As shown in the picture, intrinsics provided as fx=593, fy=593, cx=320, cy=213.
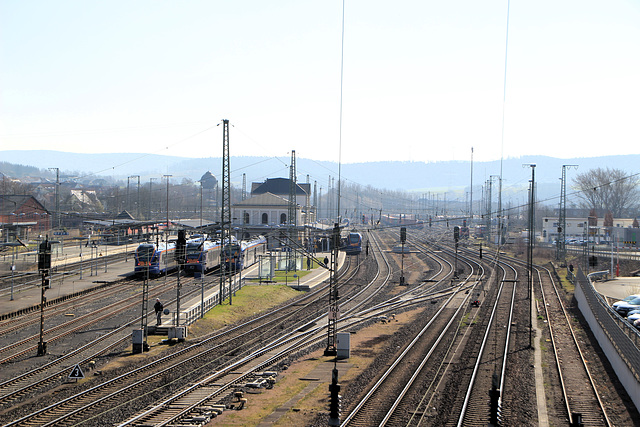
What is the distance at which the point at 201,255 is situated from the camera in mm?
45062

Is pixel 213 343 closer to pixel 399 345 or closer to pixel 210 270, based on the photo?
pixel 399 345

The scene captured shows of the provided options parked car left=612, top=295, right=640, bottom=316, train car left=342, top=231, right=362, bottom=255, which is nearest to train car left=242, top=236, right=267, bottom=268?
train car left=342, top=231, right=362, bottom=255

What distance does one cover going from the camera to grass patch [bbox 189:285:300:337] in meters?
29.9

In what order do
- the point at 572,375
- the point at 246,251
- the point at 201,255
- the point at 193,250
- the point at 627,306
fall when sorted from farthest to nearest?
the point at 246,251
the point at 193,250
the point at 201,255
the point at 627,306
the point at 572,375

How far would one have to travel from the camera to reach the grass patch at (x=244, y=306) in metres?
29.9

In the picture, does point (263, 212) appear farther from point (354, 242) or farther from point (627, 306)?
point (627, 306)

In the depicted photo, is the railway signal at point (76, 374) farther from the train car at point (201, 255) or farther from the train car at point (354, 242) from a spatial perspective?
the train car at point (354, 242)

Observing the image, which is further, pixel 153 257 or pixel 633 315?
pixel 153 257

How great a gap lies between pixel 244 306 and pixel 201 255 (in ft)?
34.3

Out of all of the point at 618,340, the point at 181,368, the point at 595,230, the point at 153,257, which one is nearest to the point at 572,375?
the point at 618,340

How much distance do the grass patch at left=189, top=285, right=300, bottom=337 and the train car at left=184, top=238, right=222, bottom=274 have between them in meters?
5.45

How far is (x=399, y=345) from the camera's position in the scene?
26172 millimetres

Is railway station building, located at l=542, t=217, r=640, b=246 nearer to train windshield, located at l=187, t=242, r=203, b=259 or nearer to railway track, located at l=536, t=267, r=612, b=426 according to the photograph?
railway track, located at l=536, t=267, r=612, b=426

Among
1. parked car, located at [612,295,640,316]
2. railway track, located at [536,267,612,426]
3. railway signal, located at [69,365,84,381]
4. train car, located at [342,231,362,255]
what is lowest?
railway track, located at [536,267,612,426]
